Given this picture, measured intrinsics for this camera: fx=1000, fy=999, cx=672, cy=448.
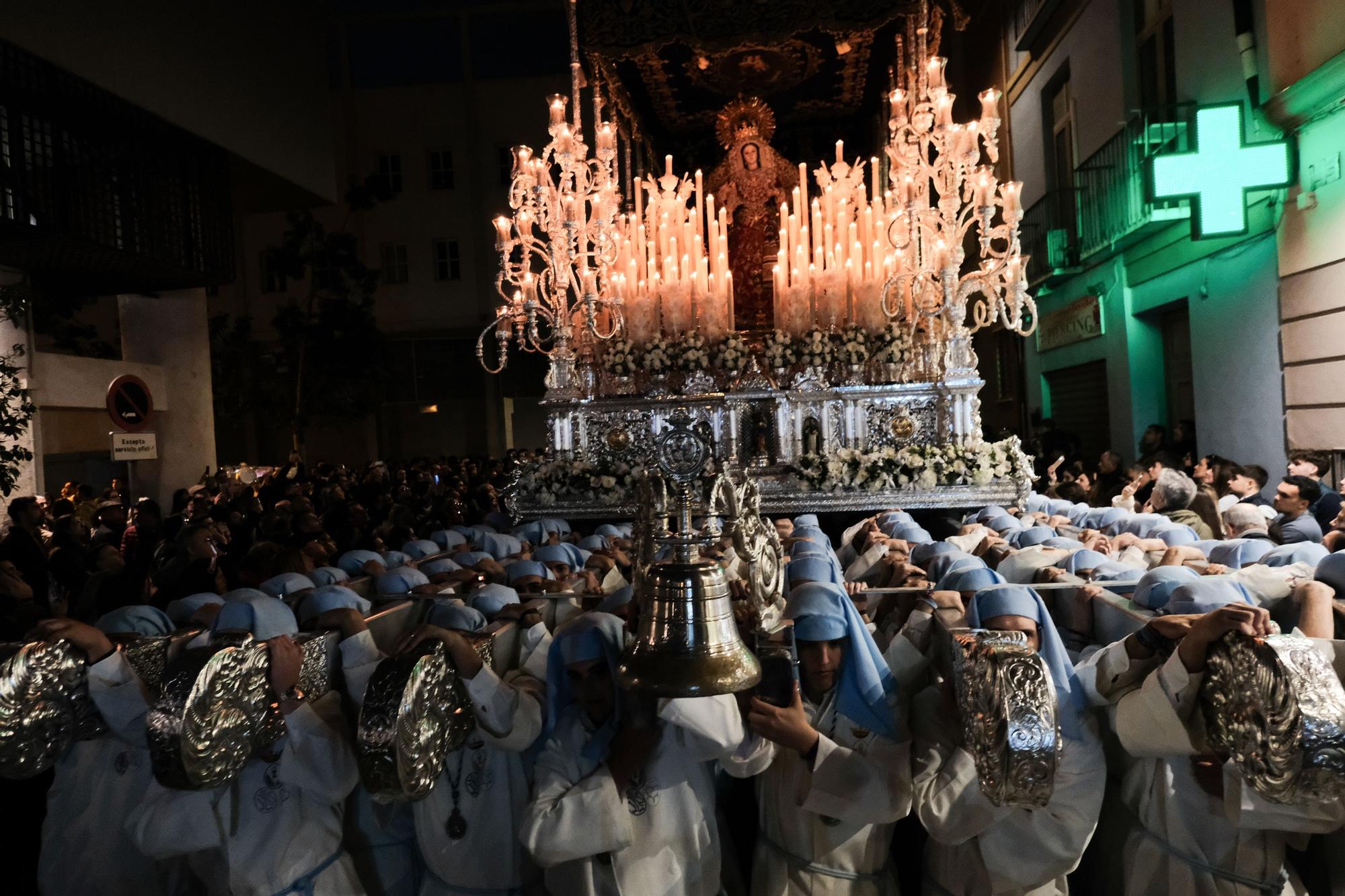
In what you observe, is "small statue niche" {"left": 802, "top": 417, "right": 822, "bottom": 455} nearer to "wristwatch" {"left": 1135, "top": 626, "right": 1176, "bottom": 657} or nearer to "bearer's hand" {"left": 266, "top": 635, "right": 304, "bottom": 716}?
"wristwatch" {"left": 1135, "top": 626, "right": 1176, "bottom": 657}

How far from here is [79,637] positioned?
317cm

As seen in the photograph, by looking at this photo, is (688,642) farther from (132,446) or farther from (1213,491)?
(132,446)

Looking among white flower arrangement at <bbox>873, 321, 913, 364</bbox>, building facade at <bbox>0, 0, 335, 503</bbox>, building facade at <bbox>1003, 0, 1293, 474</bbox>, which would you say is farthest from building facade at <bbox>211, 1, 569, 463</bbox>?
white flower arrangement at <bbox>873, 321, 913, 364</bbox>

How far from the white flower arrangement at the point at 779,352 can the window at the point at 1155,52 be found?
5.03 meters

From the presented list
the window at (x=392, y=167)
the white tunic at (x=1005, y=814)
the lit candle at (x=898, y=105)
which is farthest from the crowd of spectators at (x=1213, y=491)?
the window at (x=392, y=167)

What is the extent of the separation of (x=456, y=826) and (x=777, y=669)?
1262 mm

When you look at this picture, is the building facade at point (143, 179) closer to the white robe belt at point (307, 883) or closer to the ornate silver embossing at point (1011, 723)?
the white robe belt at point (307, 883)

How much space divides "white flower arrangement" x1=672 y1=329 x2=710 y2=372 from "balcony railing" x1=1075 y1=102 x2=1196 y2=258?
512 cm

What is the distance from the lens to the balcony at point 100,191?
10.7m

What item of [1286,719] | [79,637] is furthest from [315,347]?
[1286,719]

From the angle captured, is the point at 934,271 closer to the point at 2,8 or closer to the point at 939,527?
the point at 939,527

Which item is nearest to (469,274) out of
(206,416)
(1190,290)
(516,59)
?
(516,59)

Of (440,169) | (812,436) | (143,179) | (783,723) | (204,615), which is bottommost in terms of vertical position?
(783,723)

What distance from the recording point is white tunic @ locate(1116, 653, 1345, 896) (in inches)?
103
